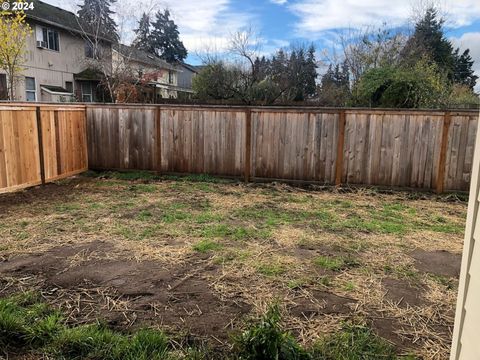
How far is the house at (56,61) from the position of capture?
51.7ft

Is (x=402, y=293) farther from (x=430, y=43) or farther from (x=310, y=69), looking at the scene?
(x=430, y=43)

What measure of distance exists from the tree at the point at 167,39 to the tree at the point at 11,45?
29.2m

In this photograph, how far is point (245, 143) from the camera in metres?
7.53

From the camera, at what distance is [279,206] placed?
584 centimetres

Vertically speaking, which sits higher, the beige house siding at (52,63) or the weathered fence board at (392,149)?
the beige house siding at (52,63)

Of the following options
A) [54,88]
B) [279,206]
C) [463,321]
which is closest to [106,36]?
[54,88]

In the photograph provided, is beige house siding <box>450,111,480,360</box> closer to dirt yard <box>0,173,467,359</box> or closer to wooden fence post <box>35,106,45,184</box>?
dirt yard <box>0,173,467,359</box>

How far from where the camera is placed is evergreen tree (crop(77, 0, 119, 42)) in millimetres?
18062

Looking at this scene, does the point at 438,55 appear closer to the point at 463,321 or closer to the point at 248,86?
the point at 248,86

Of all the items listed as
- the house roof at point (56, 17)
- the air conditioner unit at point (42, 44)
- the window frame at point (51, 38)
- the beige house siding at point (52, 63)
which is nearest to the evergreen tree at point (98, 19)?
the house roof at point (56, 17)

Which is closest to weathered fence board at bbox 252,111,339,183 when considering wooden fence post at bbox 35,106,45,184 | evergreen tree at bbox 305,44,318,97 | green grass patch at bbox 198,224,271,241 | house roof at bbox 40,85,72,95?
green grass patch at bbox 198,224,271,241

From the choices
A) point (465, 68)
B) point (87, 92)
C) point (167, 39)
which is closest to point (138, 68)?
point (87, 92)

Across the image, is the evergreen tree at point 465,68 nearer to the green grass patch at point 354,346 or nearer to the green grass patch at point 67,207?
the green grass patch at point 67,207

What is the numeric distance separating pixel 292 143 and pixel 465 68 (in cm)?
2487
